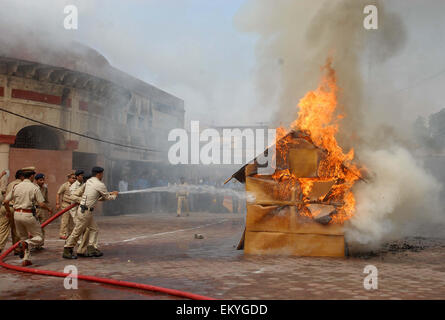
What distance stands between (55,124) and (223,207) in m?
11.4

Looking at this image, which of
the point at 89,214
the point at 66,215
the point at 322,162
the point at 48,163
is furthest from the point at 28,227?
the point at 48,163

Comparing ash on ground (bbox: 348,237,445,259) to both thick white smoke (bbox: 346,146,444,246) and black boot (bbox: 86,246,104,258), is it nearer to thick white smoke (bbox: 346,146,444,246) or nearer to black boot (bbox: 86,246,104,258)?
thick white smoke (bbox: 346,146,444,246)

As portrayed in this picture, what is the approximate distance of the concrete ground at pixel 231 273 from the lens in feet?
19.6

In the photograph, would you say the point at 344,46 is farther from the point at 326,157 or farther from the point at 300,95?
the point at 326,157

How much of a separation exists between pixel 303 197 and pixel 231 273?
2655 mm

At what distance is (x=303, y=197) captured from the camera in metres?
9.29

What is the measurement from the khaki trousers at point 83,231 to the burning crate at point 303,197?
3.26m

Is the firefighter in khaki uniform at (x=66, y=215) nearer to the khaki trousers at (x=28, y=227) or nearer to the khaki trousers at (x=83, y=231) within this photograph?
the khaki trousers at (x=83, y=231)

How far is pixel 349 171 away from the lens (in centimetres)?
914

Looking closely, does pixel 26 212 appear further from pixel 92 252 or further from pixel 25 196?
pixel 92 252

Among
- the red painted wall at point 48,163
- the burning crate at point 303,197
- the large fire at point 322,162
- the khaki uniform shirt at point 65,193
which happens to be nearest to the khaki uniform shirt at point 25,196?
the khaki uniform shirt at point 65,193

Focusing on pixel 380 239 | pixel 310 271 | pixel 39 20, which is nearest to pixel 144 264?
pixel 310 271

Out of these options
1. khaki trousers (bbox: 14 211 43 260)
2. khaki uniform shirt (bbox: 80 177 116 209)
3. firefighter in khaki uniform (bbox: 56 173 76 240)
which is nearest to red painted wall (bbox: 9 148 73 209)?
firefighter in khaki uniform (bbox: 56 173 76 240)

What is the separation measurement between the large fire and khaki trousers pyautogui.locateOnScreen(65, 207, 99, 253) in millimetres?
3968
